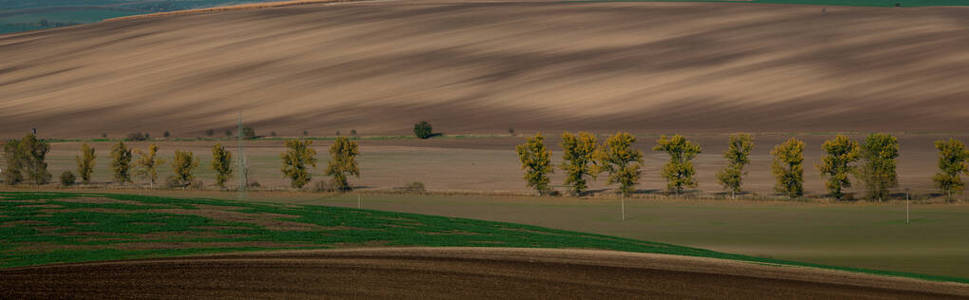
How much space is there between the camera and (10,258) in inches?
897

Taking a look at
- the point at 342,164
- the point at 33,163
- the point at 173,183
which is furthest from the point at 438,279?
the point at 33,163

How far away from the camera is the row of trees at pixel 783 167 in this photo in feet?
190

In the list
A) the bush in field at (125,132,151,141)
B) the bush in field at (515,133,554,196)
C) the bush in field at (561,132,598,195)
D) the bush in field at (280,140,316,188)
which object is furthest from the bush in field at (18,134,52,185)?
the bush in field at (561,132,598,195)

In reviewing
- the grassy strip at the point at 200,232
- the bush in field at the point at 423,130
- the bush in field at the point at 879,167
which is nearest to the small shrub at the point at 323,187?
the grassy strip at the point at 200,232

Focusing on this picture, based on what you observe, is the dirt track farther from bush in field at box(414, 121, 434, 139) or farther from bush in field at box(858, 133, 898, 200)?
bush in field at box(414, 121, 434, 139)

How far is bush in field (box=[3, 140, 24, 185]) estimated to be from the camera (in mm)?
69688

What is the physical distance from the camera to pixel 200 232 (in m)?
28.8

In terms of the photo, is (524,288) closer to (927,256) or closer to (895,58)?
(927,256)

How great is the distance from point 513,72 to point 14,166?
6761 centimetres

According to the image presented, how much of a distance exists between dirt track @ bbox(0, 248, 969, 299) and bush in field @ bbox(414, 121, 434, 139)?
76.7 m

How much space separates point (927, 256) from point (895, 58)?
8963cm

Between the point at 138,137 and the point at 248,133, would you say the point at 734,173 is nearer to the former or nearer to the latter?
the point at 248,133

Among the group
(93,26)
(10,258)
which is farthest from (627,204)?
(93,26)

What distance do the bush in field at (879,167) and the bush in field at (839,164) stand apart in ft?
2.44
